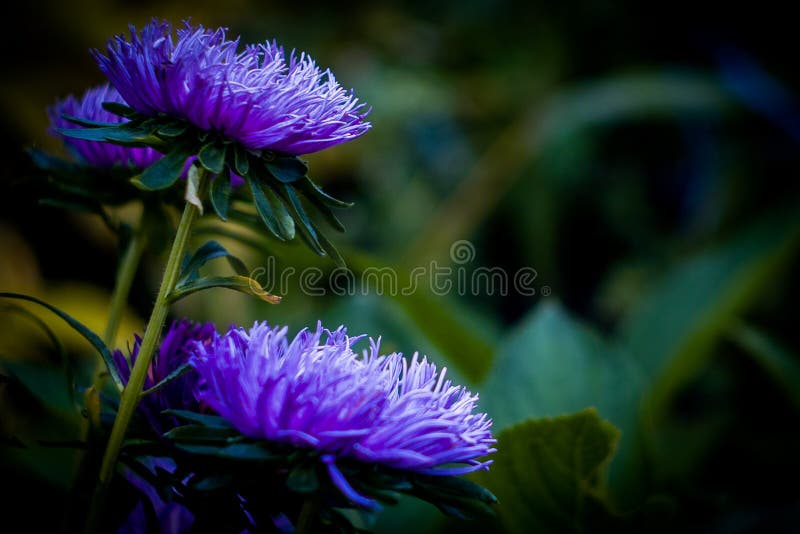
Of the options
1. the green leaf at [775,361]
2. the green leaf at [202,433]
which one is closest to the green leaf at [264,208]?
the green leaf at [202,433]

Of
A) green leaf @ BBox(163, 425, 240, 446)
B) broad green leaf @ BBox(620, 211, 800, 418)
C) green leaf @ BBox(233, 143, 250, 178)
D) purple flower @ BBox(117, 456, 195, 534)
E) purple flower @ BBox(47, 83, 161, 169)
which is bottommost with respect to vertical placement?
purple flower @ BBox(117, 456, 195, 534)

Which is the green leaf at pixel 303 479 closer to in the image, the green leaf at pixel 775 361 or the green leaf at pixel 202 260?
the green leaf at pixel 202 260

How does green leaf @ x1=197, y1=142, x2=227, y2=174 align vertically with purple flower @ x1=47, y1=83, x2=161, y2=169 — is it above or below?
Answer: below

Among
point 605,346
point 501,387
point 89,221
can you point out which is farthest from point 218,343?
point 89,221

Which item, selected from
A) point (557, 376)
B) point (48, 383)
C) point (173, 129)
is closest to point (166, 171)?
point (173, 129)

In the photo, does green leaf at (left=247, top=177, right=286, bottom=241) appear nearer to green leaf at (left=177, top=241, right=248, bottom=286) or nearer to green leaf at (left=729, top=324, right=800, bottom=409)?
green leaf at (left=177, top=241, right=248, bottom=286)

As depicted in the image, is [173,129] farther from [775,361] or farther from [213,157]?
[775,361]

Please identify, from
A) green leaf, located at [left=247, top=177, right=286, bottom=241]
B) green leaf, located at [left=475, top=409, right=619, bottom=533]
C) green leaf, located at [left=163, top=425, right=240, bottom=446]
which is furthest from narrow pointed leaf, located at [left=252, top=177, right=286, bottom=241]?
→ green leaf, located at [left=475, top=409, right=619, bottom=533]
